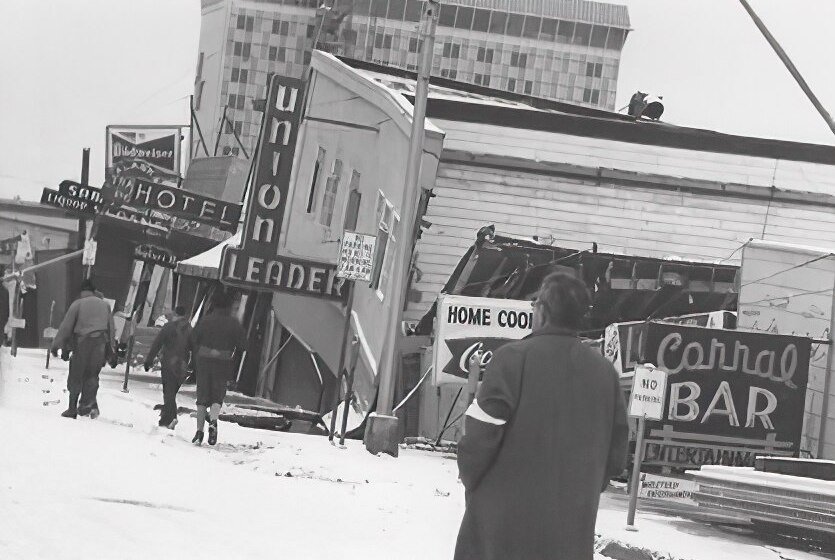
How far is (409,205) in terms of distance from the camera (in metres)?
20.7

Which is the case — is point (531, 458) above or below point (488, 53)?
below

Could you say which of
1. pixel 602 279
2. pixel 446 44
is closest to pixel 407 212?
pixel 602 279

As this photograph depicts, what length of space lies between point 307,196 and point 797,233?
1090 cm

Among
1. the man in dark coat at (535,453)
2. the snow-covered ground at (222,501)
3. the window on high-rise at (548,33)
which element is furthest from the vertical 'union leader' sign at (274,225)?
the window on high-rise at (548,33)

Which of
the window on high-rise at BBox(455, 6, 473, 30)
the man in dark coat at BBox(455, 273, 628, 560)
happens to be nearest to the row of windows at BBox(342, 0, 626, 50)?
the window on high-rise at BBox(455, 6, 473, 30)

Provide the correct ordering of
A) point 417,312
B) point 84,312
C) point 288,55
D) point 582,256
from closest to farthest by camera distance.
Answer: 1. point 84,312
2. point 582,256
3. point 417,312
4. point 288,55

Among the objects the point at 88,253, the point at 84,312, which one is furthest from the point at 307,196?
the point at 84,312

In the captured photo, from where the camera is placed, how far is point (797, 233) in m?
30.6

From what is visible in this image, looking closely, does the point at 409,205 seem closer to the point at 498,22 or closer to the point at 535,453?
the point at 535,453

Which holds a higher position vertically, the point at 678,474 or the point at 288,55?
the point at 288,55

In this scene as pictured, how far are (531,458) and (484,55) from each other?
144m

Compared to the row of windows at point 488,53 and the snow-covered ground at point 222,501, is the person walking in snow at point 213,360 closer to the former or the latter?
the snow-covered ground at point 222,501

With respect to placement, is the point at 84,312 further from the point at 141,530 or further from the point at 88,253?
the point at 88,253

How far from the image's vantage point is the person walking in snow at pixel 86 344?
1805 centimetres
